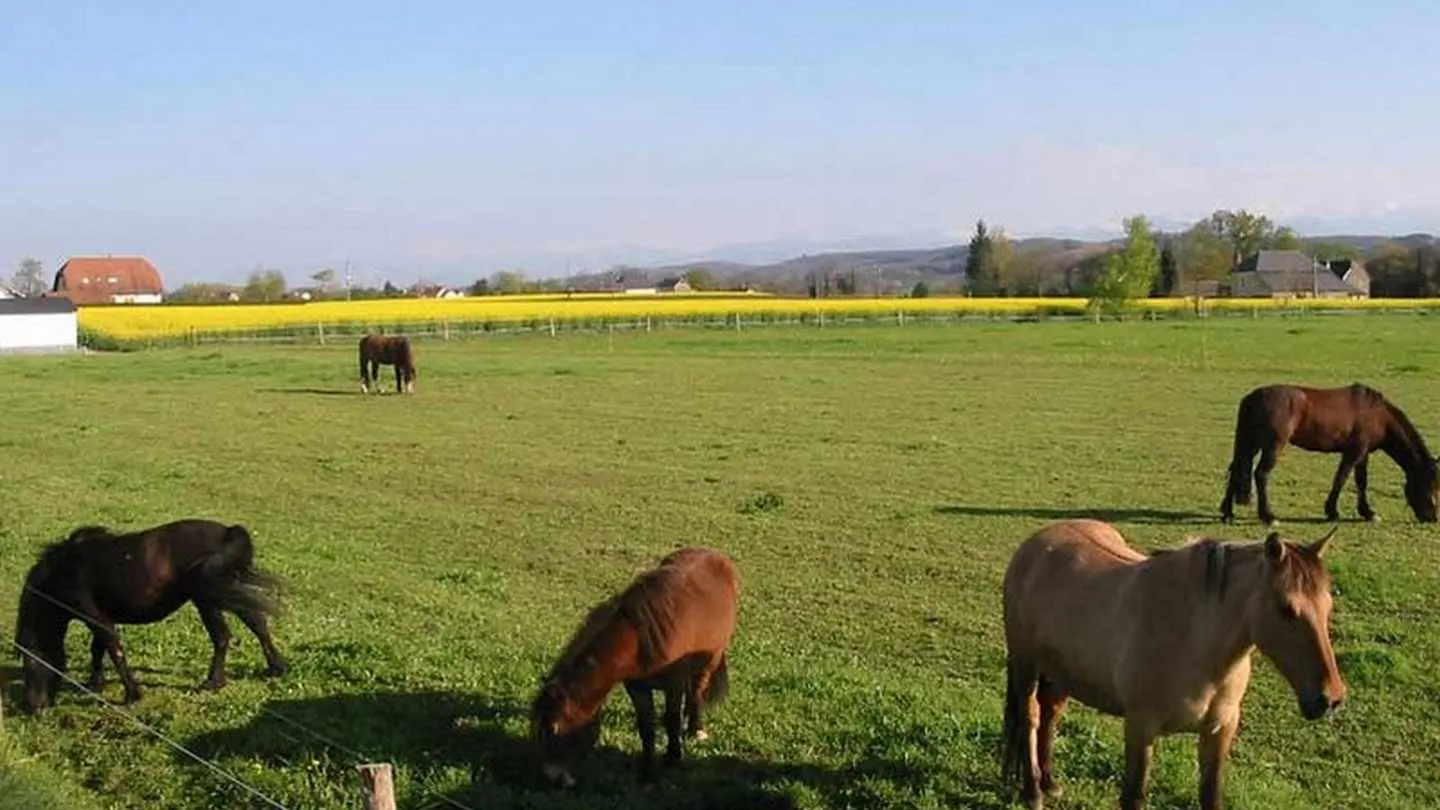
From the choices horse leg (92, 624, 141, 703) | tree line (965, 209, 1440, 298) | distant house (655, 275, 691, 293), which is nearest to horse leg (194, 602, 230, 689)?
horse leg (92, 624, 141, 703)

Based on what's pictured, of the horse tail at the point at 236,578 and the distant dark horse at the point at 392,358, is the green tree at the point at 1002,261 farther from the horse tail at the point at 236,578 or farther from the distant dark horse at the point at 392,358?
the horse tail at the point at 236,578

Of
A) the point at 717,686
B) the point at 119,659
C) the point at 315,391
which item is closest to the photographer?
the point at 717,686

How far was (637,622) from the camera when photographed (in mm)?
6785

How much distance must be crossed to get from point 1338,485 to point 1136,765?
10.2 meters

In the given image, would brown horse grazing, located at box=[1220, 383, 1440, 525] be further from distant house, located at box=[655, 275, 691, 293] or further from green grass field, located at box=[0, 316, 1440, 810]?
distant house, located at box=[655, 275, 691, 293]

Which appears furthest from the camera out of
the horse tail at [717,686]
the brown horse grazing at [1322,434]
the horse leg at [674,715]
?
the brown horse grazing at [1322,434]

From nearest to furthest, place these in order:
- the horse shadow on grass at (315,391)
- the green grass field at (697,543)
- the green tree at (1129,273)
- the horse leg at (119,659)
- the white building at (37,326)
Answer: the green grass field at (697,543), the horse leg at (119,659), the horse shadow on grass at (315,391), the white building at (37,326), the green tree at (1129,273)

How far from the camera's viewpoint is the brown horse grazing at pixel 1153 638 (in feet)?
17.1

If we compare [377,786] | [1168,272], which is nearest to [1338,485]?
[377,786]

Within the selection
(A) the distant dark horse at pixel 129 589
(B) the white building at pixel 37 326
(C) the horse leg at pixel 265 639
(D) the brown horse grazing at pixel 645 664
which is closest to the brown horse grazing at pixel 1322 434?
(D) the brown horse grazing at pixel 645 664

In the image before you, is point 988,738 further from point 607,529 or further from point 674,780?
point 607,529

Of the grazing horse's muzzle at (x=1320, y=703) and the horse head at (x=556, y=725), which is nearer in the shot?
the grazing horse's muzzle at (x=1320, y=703)

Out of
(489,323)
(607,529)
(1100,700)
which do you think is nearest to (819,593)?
(607,529)

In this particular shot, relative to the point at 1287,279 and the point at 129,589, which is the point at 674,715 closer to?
the point at 129,589
